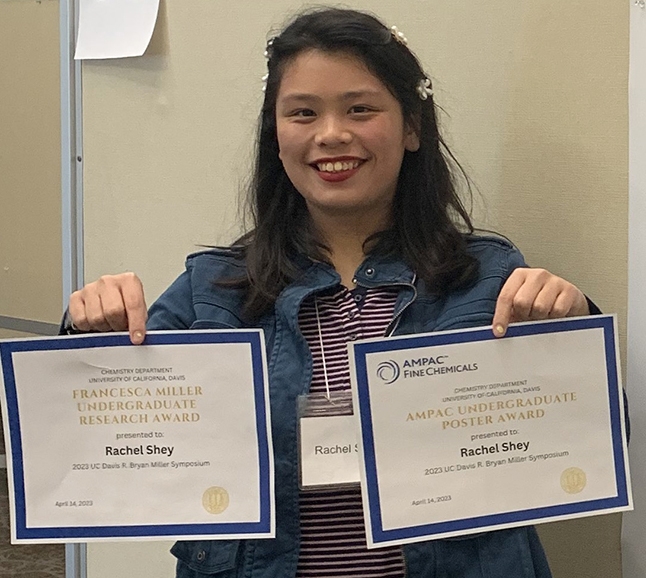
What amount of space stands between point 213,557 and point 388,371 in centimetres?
32

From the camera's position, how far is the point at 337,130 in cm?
105

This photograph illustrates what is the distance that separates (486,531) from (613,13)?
2.25 feet

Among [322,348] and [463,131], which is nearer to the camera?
[322,348]

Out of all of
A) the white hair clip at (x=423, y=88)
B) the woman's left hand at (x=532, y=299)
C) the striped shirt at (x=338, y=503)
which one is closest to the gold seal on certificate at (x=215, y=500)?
the striped shirt at (x=338, y=503)

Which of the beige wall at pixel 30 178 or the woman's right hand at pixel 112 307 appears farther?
the beige wall at pixel 30 178

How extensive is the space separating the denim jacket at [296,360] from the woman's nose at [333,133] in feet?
0.53

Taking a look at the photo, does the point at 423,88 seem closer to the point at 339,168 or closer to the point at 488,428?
the point at 339,168

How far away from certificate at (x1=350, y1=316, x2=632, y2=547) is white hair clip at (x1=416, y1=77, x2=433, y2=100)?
0.37 m

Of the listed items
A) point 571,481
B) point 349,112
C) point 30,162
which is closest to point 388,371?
point 571,481

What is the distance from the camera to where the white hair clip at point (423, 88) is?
1137 mm

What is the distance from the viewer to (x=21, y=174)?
5.74ft

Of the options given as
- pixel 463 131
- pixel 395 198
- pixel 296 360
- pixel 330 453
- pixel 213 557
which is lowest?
pixel 213 557

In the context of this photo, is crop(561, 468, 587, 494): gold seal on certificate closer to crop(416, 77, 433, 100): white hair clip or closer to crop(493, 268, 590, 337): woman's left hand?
crop(493, 268, 590, 337): woman's left hand

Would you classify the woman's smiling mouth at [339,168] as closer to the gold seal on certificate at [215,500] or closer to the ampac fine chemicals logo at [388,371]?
the ampac fine chemicals logo at [388,371]
